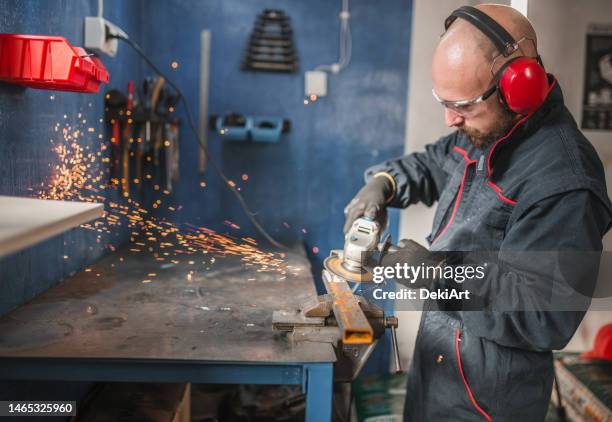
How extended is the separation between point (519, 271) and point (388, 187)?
744mm

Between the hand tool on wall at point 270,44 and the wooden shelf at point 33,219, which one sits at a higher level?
the hand tool on wall at point 270,44

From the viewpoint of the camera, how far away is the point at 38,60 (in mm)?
1310

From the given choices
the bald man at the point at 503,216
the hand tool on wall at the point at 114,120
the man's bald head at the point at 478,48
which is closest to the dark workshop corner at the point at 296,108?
the hand tool on wall at the point at 114,120

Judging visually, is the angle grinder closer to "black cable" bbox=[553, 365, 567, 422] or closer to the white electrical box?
"black cable" bbox=[553, 365, 567, 422]

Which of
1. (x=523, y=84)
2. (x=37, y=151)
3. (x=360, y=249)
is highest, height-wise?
(x=523, y=84)

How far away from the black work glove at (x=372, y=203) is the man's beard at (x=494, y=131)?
0.41 meters

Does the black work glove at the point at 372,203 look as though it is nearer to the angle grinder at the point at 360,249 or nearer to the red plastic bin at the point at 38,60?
the angle grinder at the point at 360,249

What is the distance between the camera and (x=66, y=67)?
1.32 m

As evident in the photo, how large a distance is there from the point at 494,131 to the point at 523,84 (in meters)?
0.22

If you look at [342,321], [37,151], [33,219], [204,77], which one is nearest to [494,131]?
[342,321]

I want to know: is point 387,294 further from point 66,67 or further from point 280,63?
point 280,63

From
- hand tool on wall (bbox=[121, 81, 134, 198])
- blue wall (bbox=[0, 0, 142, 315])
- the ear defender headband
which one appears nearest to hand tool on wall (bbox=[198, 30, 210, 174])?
hand tool on wall (bbox=[121, 81, 134, 198])

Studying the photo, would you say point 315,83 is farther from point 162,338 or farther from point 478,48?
point 162,338

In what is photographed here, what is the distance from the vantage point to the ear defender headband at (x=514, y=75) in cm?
121
